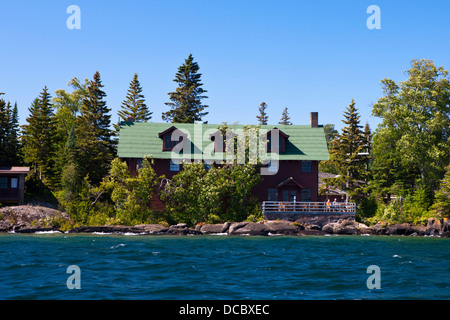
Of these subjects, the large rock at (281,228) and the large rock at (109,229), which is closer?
the large rock at (109,229)

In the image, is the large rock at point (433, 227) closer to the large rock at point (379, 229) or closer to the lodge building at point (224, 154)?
the large rock at point (379, 229)

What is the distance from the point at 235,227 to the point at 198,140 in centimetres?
1083

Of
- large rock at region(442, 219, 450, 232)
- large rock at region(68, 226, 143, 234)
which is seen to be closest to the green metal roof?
large rock at region(68, 226, 143, 234)

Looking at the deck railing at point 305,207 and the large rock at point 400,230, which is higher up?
the deck railing at point 305,207

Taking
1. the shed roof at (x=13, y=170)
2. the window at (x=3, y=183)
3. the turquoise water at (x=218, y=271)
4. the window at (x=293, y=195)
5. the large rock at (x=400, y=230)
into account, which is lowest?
the large rock at (x=400, y=230)

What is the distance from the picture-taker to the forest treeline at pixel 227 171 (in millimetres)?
40812

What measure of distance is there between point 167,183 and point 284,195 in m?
11.1

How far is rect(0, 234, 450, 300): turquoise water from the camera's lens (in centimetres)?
1403

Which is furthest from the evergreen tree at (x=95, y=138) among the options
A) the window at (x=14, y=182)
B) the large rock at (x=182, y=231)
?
the large rock at (x=182, y=231)

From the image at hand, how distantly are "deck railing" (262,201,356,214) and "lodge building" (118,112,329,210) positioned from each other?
5.11ft

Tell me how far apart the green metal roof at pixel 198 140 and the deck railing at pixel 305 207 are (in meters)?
4.52

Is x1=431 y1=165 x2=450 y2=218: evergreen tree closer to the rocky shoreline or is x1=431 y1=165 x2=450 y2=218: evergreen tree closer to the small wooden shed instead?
the rocky shoreline

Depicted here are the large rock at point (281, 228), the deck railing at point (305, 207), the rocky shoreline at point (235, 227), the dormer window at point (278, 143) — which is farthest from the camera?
the dormer window at point (278, 143)
